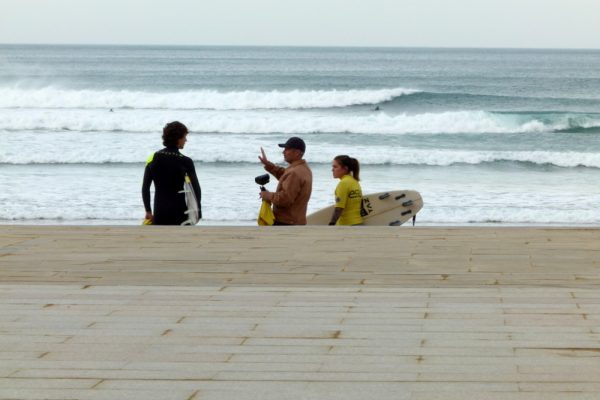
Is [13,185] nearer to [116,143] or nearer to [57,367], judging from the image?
[116,143]

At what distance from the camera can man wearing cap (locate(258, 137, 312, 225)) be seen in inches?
339

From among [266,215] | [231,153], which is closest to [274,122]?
[231,153]

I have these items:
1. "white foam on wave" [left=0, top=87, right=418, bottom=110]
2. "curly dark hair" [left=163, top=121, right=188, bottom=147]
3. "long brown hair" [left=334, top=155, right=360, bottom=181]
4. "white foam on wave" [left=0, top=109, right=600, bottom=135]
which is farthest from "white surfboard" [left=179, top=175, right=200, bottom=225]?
"white foam on wave" [left=0, top=87, right=418, bottom=110]

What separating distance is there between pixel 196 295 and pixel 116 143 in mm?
23873

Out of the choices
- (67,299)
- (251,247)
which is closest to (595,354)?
(67,299)

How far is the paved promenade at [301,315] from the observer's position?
3.65 meters

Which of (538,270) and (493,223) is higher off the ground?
(538,270)

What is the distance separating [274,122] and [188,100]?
11.4m

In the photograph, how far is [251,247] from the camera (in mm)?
6867

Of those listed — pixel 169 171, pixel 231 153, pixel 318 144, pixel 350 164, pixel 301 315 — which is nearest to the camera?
pixel 301 315

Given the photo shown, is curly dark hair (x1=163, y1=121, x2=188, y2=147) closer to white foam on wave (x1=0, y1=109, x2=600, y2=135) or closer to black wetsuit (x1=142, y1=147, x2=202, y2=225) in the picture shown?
black wetsuit (x1=142, y1=147, x2=202, y2=225)

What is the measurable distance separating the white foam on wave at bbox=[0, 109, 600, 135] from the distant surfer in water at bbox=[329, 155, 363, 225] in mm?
23609

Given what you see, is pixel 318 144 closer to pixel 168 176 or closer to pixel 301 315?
pixel 168 176

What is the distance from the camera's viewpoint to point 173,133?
8.12m
